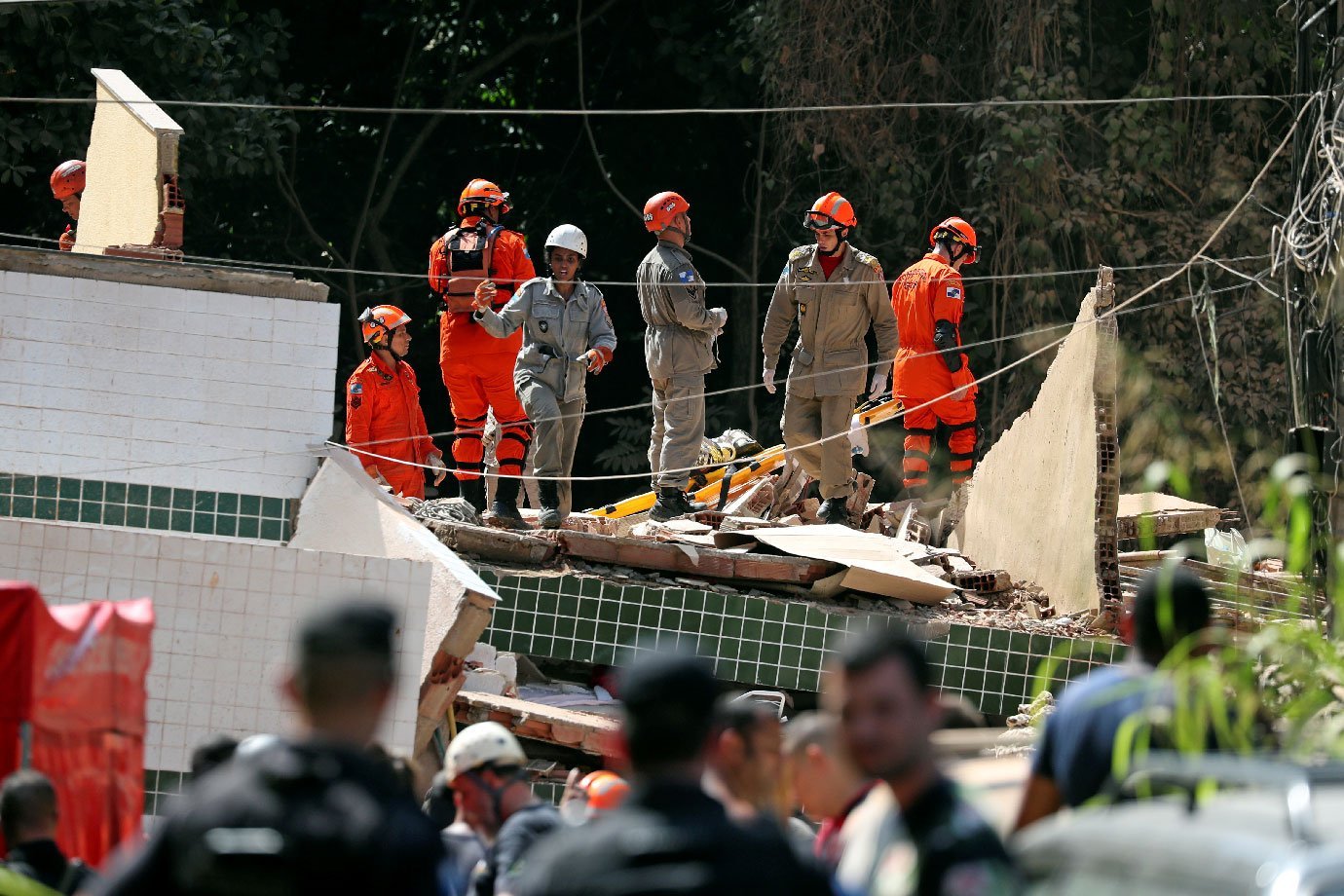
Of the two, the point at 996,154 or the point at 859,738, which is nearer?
the point at 859,738

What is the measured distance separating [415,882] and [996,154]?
1554 centimetres

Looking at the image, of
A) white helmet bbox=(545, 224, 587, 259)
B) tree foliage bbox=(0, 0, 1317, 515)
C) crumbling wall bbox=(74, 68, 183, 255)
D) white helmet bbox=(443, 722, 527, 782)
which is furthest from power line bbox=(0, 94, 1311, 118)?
white helmet bbox=(443, 722, 527, 782)

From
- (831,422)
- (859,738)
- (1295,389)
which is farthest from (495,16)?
(859,738)

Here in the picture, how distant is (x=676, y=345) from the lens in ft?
40.8

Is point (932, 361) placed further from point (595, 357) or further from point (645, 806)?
point (645, 806)

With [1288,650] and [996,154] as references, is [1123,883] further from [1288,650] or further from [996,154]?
[996,154]

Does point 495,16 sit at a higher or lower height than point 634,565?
higher

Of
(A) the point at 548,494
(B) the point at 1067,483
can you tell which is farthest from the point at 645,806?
(A) the point at 548,494

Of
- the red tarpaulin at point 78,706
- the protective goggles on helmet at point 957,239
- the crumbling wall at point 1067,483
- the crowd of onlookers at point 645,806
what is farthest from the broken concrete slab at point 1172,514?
the crowd of onlookers at point 645,806

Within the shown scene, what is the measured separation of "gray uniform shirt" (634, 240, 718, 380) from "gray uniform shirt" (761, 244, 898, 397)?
633mm

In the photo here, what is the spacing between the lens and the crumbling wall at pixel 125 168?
9.44 meters

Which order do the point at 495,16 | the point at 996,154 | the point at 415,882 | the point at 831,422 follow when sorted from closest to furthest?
the point at 415,882 → the point at 831,422 → the point at 996,154 → the point at 495,16

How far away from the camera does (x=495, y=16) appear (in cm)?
2184

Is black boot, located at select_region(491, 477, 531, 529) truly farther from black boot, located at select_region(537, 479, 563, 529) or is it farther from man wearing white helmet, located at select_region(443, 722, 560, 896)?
man wearing white helmet, located at select_region(443, 722, 560, 896)
